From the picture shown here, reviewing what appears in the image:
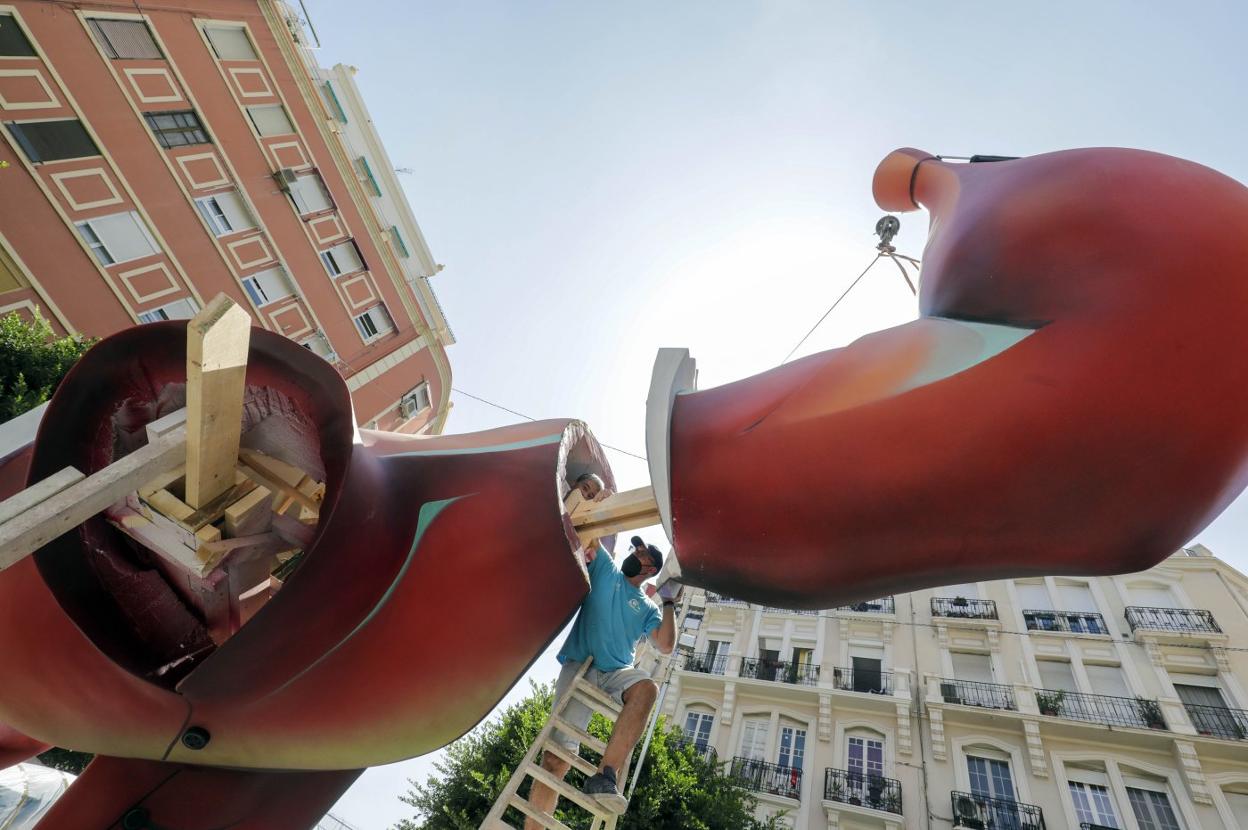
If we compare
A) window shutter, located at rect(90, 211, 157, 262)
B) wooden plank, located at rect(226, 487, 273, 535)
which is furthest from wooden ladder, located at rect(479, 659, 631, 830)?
window shutter, located at rect(90, 211, 157, 262)

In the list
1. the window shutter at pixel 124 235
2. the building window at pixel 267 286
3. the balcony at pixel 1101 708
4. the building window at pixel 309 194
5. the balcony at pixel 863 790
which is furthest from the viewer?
the balcony at pixel 863 790

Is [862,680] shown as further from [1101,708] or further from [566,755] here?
[566,755]

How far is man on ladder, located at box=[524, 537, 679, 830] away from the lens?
11.5 feet

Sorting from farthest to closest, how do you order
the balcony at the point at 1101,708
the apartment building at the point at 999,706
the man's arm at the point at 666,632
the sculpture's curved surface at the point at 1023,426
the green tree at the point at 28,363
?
1. the balcony at the point at 1101,708
2. the apartment building at the point at 999,706
3. the green tree at the point at 28,363
4. the man's arm at the point at 666,632
5. the sculpture's curved surface at the point at 1023,426

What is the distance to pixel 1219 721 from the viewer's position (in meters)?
15.5

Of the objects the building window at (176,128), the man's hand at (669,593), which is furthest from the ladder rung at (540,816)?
the building window at (176,128)

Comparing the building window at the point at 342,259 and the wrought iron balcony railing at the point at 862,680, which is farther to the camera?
the wrought iron balcony railing at the point at 862,680

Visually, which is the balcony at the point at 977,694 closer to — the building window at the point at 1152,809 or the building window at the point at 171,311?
the building window at the point at 1152,809

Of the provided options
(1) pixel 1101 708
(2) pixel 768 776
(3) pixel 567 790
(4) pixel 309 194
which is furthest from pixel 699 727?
(4) pixel 309 194

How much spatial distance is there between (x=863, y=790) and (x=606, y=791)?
1707 centimetres

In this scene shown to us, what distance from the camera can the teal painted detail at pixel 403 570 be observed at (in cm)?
269

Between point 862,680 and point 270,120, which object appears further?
point 862,680

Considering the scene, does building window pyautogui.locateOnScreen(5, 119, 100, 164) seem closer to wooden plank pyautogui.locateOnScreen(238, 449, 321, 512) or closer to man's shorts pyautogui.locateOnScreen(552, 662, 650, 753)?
wooden plank pyautogui.locateOnScreen(238, 449, 321, 512)

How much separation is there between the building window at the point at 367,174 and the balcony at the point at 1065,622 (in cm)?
2334
